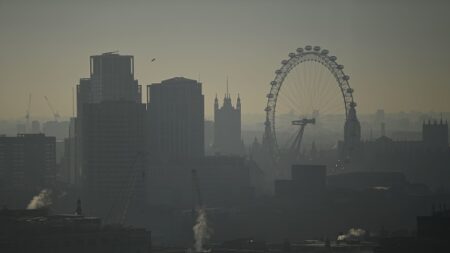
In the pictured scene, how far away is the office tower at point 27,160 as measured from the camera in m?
190

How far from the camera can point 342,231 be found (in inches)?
5635

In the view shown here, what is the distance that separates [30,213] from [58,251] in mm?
11230

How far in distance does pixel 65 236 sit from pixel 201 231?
108 ft

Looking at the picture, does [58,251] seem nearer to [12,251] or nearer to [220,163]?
[12,251]

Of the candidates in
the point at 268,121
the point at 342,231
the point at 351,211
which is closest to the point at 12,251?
the point at 342,231

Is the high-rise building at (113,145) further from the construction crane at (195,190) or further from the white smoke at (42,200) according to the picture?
the construction crane at (195,190)

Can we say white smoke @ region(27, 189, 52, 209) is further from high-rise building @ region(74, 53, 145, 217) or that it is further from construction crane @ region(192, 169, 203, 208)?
construction crane @ region(192, 169, 203, 208)

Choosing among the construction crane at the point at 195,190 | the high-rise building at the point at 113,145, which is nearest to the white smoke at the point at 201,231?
the construction crane at the point at 195,190

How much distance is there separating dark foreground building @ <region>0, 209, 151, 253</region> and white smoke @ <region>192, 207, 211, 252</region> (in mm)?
5996

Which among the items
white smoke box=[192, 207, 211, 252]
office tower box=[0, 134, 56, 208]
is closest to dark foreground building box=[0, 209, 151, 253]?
white smoke box=[192, 207, 211, 252]

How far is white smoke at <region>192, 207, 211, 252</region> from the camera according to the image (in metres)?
114

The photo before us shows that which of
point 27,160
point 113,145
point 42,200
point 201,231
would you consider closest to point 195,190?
point 113,145

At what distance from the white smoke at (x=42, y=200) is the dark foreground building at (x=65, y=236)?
4571 centimetres

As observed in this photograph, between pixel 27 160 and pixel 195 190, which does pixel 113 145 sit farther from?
pixel 27 160
